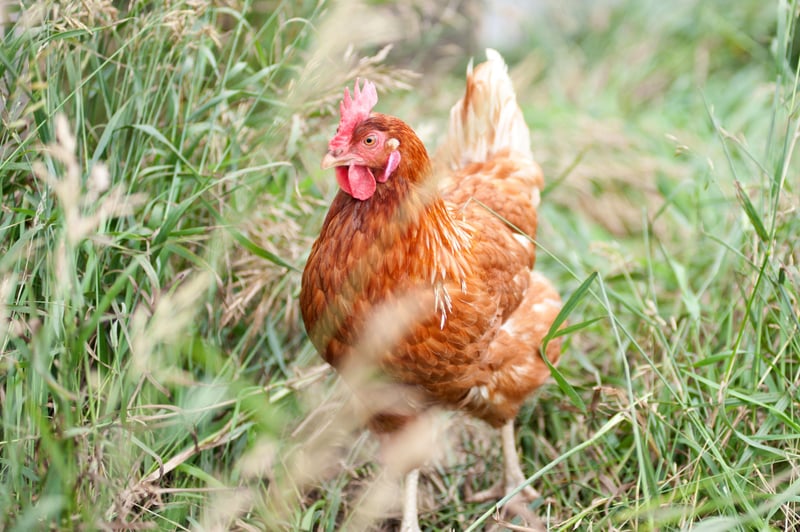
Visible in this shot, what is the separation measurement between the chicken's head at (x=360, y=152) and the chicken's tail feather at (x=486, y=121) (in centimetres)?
94

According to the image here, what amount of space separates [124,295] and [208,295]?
339 millimetres

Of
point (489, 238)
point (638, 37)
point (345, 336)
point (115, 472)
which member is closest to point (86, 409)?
point (115, 472)

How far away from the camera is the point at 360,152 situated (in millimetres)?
2119

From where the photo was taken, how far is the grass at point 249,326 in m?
1.99

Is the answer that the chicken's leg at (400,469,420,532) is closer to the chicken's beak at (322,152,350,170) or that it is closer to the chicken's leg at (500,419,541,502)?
the chicken's leg at (500,419,541,502)

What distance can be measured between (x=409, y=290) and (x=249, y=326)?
92 centimetres

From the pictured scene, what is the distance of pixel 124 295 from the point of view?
8.09ft

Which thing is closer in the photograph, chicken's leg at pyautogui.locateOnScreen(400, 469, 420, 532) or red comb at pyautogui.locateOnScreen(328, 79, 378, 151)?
red comb at pyautogui.locateOnScreen(328, 79, 378, 151)

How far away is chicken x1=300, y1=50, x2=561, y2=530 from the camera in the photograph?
217 centimetres

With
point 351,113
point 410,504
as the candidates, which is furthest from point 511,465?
point 351,113

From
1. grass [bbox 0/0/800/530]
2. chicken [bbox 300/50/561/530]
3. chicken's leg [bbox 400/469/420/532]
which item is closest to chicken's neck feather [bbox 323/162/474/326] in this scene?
chicken [bbox 300/50/561/530]

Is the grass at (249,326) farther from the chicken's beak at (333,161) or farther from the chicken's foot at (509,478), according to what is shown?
the chicken's beak at (333,161)

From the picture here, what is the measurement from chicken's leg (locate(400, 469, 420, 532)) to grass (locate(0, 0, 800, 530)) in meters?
0.14

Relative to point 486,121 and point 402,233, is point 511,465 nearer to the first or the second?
point 402,233
